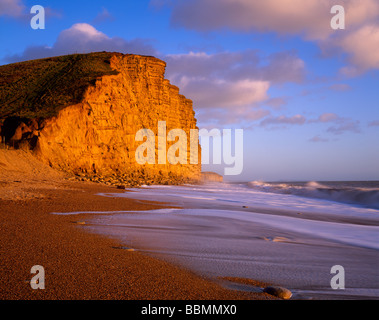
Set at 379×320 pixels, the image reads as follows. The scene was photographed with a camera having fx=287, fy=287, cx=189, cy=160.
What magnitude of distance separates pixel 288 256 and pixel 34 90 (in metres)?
24.8

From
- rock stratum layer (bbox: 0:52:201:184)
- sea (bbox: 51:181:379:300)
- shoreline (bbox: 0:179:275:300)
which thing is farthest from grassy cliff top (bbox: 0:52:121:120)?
shoreline (bbox: 0:179:275:300)

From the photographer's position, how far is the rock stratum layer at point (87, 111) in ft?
55.3

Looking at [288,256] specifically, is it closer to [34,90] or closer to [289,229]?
[289,229]

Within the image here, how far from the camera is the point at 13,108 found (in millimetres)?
21125

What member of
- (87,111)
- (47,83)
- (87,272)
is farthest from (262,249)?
(47,83)

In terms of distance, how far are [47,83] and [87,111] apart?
7018 mm

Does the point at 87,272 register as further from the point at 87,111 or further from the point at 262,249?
the point at 87,111

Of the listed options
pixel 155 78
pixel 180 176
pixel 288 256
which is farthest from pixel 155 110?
pixel 288 256

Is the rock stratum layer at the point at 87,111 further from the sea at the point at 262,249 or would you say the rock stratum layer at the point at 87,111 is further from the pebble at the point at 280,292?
the pebble at the point at 280,292

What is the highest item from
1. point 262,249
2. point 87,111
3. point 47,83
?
point 47,83

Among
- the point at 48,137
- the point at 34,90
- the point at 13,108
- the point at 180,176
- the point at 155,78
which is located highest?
the point at 155,78

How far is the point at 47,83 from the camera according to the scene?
932 inches
